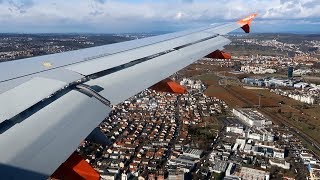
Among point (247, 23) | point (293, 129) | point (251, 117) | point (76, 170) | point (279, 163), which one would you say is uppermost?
point (247, 23)

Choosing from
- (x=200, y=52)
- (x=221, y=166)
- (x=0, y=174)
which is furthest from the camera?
(x=221, y=166)

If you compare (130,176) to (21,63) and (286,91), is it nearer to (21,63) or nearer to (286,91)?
(21,63)

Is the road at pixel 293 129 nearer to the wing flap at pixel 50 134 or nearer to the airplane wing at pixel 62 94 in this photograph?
the airplane wing at pixel 62 94

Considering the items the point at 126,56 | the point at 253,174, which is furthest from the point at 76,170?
the point at 253,174

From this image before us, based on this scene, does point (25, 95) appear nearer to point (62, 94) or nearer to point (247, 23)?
point (62, 94)

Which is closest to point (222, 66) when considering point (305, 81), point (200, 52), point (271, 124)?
point (305, 81)

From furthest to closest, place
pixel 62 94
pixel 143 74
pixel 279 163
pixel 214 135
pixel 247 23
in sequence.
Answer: pixel 214 135
pixel 279 163
pixel 247 23
pixel 143 74
pixel 62 94
